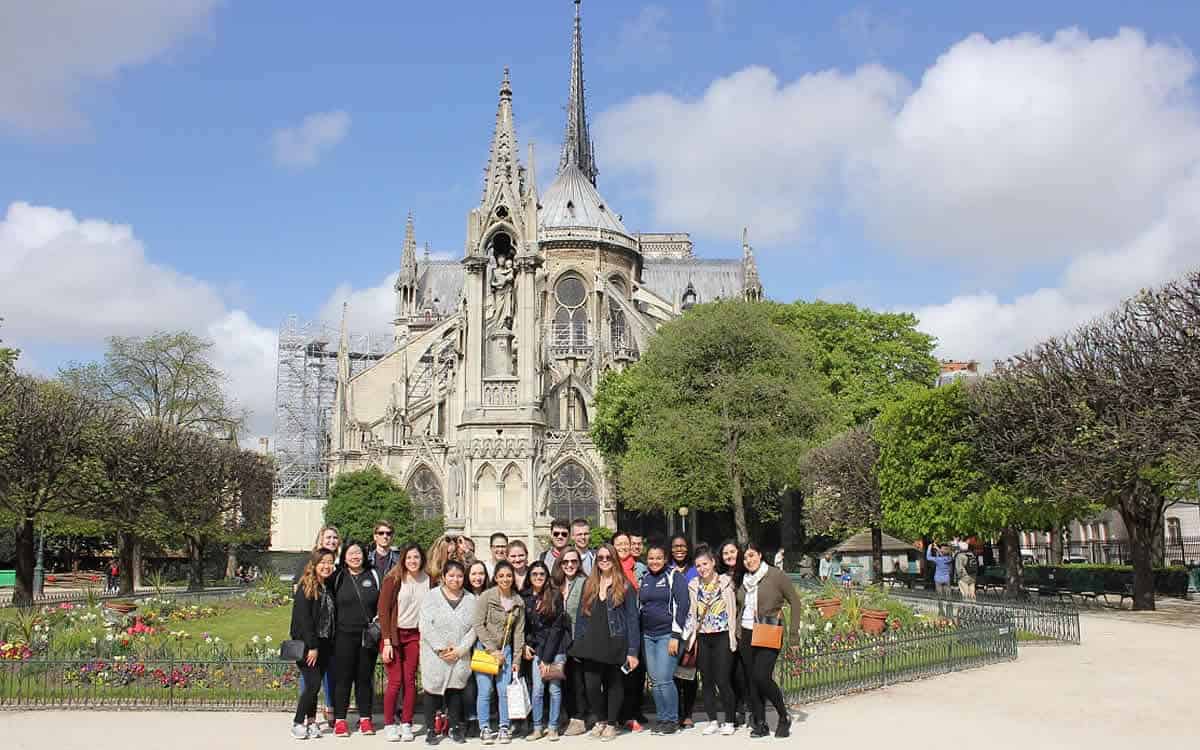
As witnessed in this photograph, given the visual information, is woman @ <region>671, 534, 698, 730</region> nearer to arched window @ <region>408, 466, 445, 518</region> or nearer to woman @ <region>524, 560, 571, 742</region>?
woman @ <region>524, 560, 571, 742</region>

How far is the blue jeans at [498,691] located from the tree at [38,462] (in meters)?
20.3

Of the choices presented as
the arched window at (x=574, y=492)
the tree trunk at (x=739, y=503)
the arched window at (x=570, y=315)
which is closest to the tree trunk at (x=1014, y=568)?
A: the tree trunk at (x=739, y=503)

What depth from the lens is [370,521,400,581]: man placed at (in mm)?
10578

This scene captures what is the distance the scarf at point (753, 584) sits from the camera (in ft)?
32.2

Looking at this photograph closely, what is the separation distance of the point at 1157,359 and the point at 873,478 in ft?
42.3

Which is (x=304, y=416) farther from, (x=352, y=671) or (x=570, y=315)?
(x=352, y=671)

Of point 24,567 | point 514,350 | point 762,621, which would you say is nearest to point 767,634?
point 762,621

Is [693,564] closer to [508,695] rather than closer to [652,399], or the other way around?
[508,695]

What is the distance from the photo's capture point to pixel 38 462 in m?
28.6

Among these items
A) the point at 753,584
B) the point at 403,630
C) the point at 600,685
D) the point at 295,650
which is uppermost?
the point at 753,584

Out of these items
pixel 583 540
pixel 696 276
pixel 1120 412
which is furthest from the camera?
pixel 696 276

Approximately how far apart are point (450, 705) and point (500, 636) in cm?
88

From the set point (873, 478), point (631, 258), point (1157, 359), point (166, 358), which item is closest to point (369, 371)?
point (166, 358)

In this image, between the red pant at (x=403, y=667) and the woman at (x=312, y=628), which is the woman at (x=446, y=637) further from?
the woman at (x=312, y=628)
